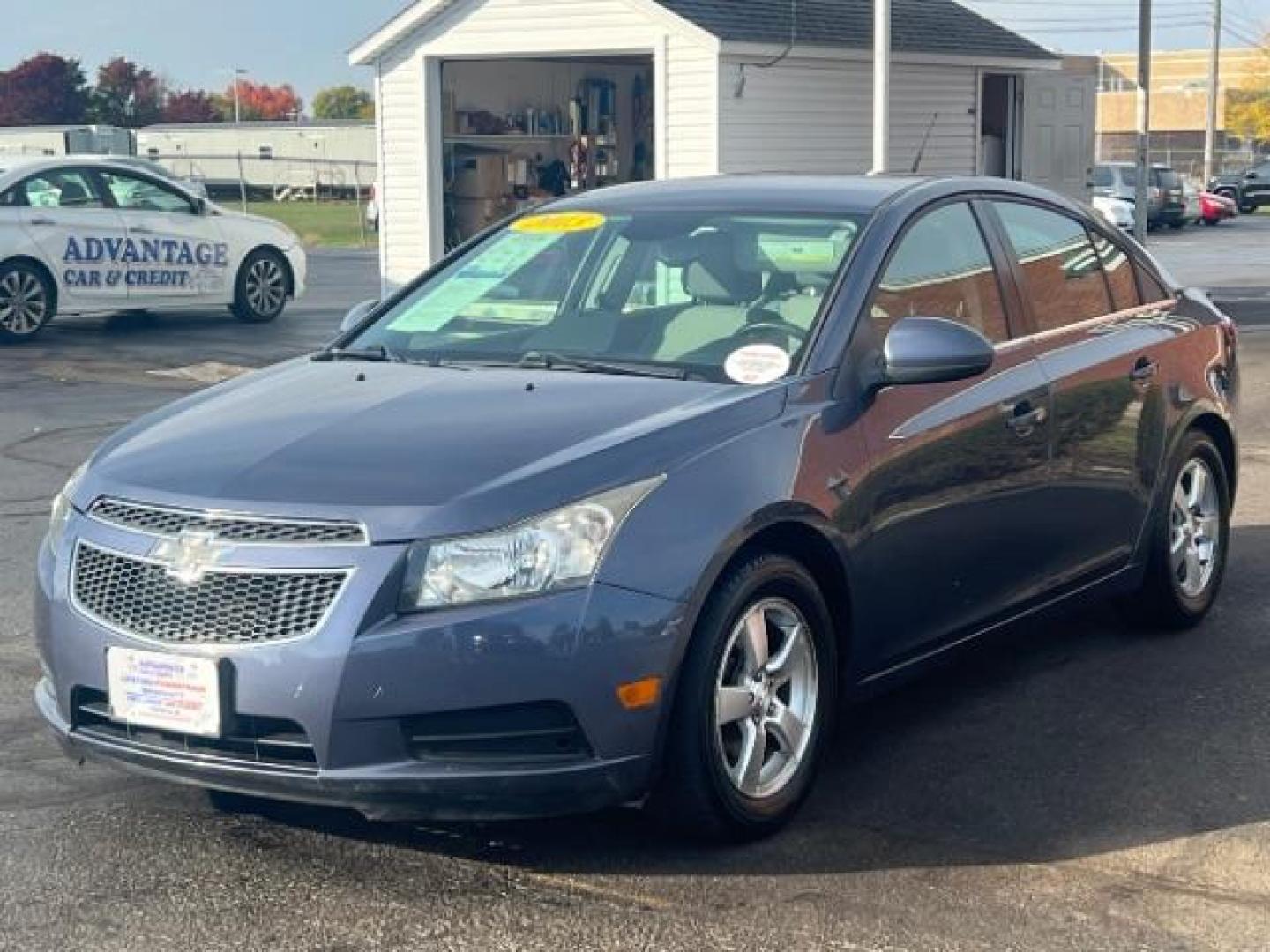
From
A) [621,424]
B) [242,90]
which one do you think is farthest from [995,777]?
[242,90]

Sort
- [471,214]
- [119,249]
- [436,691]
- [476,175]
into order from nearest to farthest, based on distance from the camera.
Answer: [436,691] → [119,249] → [476,175] → [471,214]

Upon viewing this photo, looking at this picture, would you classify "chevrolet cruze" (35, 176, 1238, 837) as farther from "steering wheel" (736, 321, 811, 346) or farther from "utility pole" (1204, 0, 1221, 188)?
"utility pole" (1204, 0, 1221, 188)

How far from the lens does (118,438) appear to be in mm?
5043

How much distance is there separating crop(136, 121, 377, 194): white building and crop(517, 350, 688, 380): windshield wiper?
193ft

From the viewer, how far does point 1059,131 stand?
2389 cm

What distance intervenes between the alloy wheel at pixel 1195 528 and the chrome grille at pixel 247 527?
11.7ft

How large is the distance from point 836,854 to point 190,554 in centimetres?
171

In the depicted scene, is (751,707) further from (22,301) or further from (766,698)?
(22,301)

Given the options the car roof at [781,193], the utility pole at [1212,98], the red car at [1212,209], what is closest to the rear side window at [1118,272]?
the car roof at [781,193]

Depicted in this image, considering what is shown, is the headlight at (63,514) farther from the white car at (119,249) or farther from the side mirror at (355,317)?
the white car at (119,249)

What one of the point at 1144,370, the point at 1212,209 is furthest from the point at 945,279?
the point at 1212,209

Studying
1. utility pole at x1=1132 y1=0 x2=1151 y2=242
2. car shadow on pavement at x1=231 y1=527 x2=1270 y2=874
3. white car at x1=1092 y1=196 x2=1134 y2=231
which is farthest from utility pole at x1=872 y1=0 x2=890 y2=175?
white car at x1=1092 y1=196 x2=1134 y2=231

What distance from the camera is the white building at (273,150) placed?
65500 millimetres

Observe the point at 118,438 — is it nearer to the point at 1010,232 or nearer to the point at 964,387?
the point at 964,387
